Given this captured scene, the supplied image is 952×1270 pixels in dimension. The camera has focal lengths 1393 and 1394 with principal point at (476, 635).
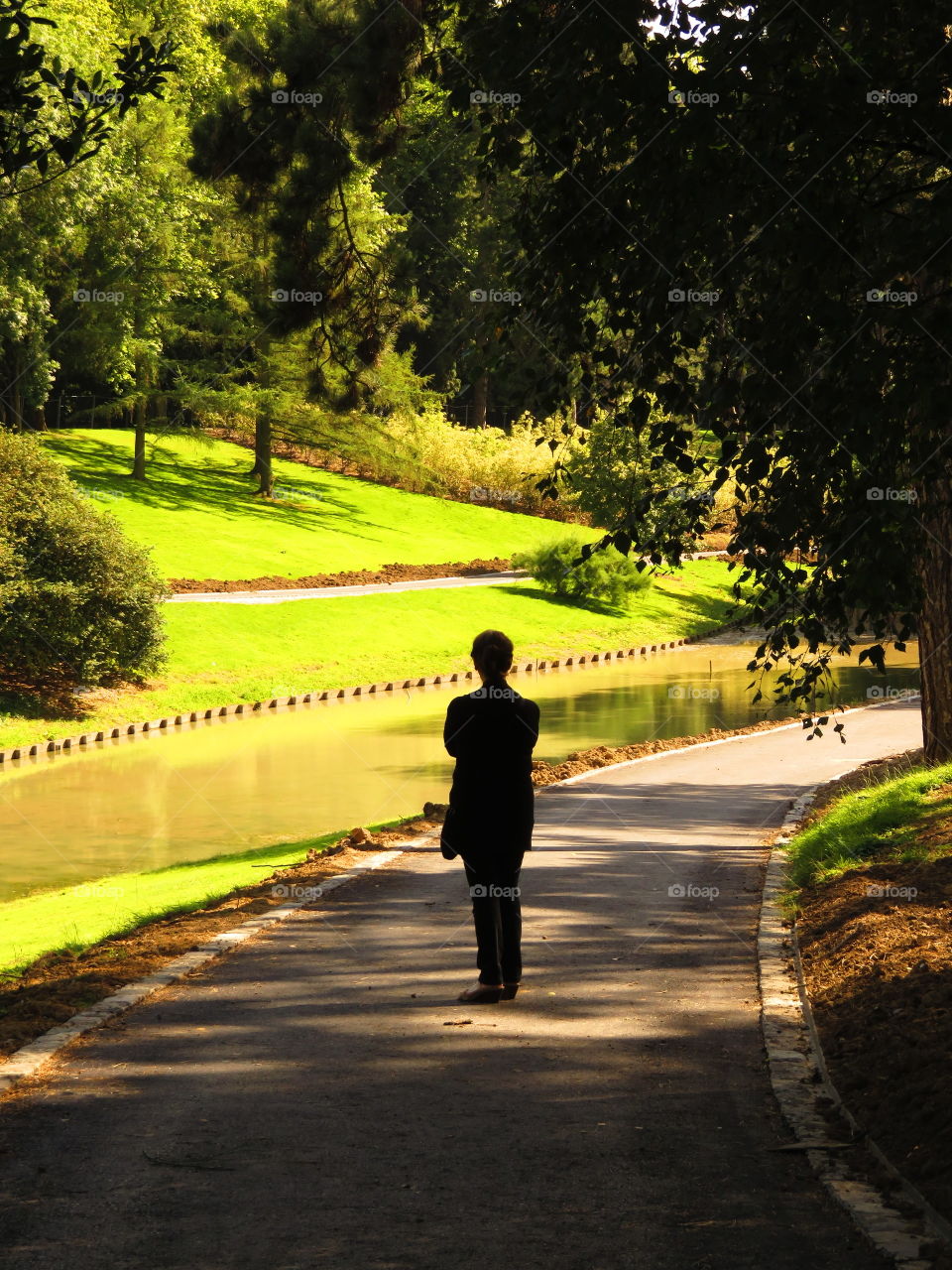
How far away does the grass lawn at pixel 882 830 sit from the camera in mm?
A: 10891

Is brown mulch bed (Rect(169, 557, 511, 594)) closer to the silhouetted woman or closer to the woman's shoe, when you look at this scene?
the silhouetted woman

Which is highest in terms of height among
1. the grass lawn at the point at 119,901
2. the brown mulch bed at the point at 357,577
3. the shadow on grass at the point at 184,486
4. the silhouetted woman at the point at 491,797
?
the shadow on grass at the point at 184,486

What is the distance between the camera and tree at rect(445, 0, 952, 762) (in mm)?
6168

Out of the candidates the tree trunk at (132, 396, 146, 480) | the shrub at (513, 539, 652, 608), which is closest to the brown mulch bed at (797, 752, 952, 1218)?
the shrub at (513, 539, 652, 608)

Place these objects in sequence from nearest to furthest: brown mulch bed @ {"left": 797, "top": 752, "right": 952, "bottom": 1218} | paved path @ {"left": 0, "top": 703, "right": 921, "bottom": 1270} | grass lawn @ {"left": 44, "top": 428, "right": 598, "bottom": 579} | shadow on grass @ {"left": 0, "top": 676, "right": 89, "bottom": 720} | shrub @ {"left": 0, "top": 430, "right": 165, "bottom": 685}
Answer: paved path @ {"left": 0, "top": 703, "right": 921, "bottom": 1270} → brown mulch bed @ {"left": 797, "top": 752, "right": 952, "bottom": 1218} → shadow on grass @ {"left": 0, "top": 676, "right": 89, "bottom": 720} → shrub @ {"left": 0, "top": 430, "right": 165, "bottom": 685} → grass lawn @ {"left": 44, "top": 428, "right": 598, "bottom": 579}

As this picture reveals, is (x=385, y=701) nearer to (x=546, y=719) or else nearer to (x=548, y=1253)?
(x=546, y=719)

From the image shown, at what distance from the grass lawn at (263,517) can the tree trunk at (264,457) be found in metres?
0.72

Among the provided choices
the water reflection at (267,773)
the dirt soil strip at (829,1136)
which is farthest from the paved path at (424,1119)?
the water reflection at (267,773)

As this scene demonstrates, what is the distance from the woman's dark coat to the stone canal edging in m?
19.4

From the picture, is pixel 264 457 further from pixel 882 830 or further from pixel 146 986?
pixel 146 986

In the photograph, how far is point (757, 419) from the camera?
6.70 metres

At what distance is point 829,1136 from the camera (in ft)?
17.9

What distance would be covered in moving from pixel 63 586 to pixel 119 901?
16.0 metres

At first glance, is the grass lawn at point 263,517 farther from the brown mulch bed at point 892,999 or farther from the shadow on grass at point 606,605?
the brown mulch bed at point 892,999
